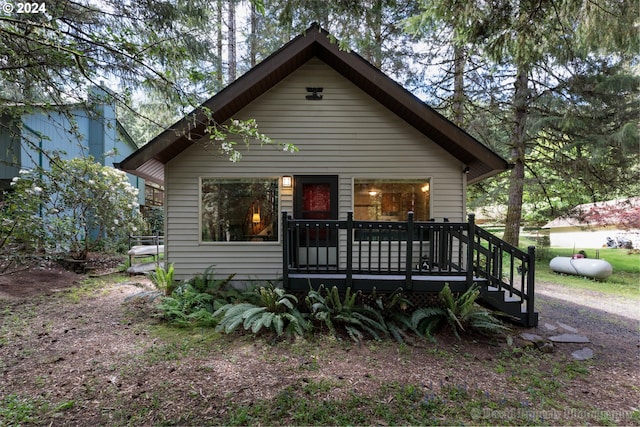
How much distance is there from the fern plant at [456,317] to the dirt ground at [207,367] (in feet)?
0.78

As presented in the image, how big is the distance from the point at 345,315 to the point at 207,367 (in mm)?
1959

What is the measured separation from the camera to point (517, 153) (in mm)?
10328

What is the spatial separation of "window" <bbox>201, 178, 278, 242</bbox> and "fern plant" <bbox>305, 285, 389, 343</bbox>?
1.94m

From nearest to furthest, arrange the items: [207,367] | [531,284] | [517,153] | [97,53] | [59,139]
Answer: [207,367], [97,53], [531,284], [517,153], [59,139]

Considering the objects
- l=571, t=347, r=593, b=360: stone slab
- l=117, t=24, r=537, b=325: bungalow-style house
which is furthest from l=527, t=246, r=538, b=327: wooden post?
l=117, t=24, r=537, b=325: bungalow-style house

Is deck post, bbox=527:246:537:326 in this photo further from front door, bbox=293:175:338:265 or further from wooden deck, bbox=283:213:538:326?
front door, bbox=293:175:338:265

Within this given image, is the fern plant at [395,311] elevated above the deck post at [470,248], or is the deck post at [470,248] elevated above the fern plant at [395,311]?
the deck post at [470,248]

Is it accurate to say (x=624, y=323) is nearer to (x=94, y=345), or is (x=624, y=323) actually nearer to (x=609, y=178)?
(x=609, y=178)

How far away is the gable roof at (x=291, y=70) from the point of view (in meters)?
5.13

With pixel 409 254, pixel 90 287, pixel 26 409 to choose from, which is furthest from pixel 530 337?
pixel 90 287

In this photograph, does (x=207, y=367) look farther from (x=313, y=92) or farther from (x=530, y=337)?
(x=313, y=92)

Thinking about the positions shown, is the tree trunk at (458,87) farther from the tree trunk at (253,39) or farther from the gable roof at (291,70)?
the tree trunk at (253,39)

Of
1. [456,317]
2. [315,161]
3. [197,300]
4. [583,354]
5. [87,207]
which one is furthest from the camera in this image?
[87,207]

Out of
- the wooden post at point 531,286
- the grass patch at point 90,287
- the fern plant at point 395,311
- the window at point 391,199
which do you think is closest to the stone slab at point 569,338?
the wooden post at point 531,286
